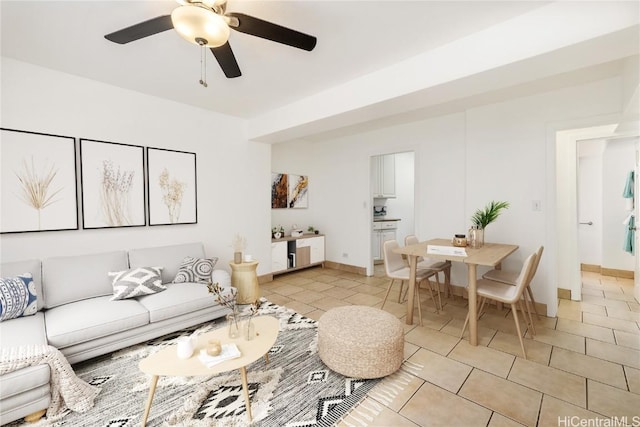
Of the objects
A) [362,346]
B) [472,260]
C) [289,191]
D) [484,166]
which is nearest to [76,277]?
[362,346]

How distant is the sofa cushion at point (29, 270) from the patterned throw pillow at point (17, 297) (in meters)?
0.08

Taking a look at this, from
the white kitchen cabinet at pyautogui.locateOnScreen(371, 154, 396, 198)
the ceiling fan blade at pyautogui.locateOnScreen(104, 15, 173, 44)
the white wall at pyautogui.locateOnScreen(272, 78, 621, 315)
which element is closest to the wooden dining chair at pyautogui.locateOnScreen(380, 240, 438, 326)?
the white wall at pyautogui.locateOnScreen(272, 78, 621, 315)

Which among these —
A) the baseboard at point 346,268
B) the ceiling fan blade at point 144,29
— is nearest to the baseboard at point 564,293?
the baseboard at point 346,268

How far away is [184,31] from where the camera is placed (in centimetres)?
147

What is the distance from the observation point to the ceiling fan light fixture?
1387mm

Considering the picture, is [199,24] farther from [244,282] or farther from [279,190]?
[279,190]

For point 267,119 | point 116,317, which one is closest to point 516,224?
point 267,119

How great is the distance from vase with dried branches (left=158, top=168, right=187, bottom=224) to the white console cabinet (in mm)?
1671

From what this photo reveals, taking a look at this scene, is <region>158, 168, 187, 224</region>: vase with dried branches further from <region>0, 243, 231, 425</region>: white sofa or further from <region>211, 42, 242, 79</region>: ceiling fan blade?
<region>211, 42, 242, 79</region>: ceiling fan blade

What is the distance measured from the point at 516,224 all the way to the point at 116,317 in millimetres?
4285

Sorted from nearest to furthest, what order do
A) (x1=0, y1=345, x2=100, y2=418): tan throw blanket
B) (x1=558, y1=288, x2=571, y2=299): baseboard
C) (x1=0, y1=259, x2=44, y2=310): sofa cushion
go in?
(x1=0, y1=345, x2=100, y2=418): tan throw blanket, (x1=0, y1=259, x2=44, y2=310): sofa cushion, (x1=558, y1=288, x2=571, y2=299): baseboard

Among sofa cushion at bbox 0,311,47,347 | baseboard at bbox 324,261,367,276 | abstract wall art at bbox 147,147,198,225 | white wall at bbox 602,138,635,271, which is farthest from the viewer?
baseboard at bbox 324,261,367,276

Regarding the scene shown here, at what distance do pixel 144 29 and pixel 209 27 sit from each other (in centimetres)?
53

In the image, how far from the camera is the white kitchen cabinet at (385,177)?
571 centimetres
